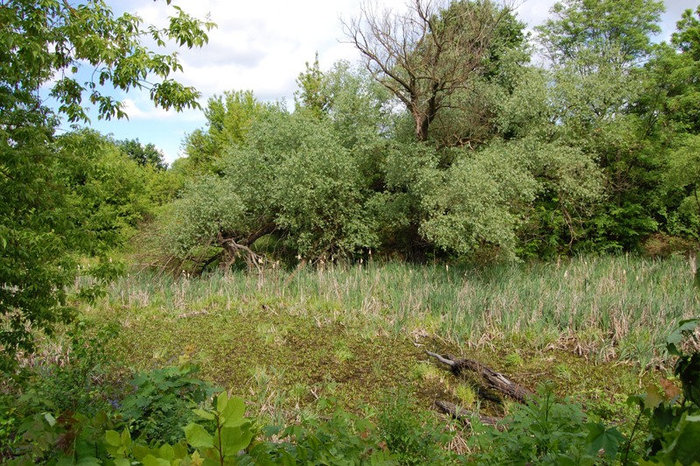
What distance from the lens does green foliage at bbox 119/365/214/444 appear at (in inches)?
98.3

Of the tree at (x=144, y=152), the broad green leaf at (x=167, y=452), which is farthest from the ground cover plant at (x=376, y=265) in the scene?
the tree at (x=144, y=152)

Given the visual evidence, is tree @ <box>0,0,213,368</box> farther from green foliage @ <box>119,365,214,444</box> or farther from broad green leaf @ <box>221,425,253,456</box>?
broad green leaf @ <box>221,425,253,456</box>

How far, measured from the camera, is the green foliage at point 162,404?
2.50 m

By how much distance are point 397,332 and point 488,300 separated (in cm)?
149

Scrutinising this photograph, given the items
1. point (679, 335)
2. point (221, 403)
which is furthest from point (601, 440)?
point (221, 403)

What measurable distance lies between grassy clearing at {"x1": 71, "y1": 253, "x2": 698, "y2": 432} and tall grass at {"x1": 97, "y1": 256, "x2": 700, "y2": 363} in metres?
0.02

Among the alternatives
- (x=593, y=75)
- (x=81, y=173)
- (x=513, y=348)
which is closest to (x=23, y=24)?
(x=81, y=173)

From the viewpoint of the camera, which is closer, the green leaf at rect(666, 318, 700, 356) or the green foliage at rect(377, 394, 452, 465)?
the green leaf at rect(666, 318, 700, 356)

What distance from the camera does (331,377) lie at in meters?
4.89

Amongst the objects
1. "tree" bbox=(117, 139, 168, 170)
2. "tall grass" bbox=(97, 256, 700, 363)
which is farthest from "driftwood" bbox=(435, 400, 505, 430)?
"tree" bbox=(117, 139, 168, 170)

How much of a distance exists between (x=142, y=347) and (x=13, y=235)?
3.19 metres

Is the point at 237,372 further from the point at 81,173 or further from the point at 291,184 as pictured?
the point at 291,184

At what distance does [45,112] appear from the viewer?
364 cm

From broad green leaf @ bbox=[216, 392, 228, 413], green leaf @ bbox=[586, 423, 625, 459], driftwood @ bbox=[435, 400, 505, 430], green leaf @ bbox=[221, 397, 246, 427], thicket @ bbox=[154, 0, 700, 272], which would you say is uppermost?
thicket @ bbox=[154, 0, 700, 272]
